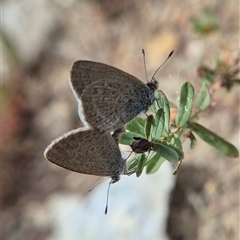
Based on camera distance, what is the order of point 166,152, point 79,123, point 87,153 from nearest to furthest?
point 166,152, point 87,153, point 79,123

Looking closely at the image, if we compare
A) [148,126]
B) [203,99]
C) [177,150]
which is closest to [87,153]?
[148,126]

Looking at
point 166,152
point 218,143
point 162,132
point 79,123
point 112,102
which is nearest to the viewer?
point 166,152

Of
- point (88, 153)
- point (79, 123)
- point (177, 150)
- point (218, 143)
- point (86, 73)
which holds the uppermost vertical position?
point (86, 73)

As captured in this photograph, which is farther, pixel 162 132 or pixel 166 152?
pixel 162 132

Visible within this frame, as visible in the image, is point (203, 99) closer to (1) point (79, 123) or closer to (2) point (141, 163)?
(2) point (141, 163)

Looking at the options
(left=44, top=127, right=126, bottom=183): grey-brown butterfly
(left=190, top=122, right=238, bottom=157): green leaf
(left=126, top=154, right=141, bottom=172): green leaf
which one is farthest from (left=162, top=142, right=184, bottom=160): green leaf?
(left=190, top=122, right=238, bottom=157): green leaf

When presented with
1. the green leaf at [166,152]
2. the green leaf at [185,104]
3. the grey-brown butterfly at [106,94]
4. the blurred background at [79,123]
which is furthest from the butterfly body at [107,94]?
the blurred background at [79,123]

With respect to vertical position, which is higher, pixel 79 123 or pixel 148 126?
pixel 148 126

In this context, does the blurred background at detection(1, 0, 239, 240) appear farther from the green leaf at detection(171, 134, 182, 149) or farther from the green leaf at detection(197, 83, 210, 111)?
the green leaf at detection(171, 134, 182, 149)
